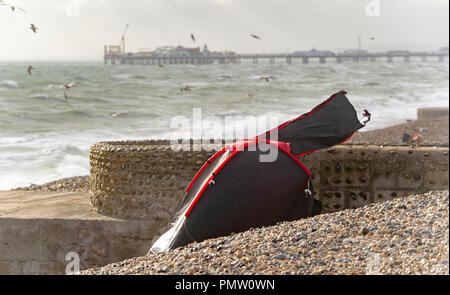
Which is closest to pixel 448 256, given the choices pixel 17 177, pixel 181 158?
pixel 181 158

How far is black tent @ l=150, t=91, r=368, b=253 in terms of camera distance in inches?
186

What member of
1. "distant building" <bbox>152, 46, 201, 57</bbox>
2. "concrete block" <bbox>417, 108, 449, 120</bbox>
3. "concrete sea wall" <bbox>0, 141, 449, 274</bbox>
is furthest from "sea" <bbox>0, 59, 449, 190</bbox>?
"distant building" <bbox>152, 46, 201, 57</bbox>

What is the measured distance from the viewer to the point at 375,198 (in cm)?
→ 530

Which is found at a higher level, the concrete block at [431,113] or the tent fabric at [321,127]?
the tent fabric at [321,127]

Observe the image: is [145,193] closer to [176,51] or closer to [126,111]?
[126,111]

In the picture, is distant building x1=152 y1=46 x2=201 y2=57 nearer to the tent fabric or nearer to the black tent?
the tent fabric

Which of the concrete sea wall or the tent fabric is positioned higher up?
the tent fabric

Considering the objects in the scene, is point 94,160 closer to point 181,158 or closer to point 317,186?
point 181,158

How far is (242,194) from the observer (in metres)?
4.76

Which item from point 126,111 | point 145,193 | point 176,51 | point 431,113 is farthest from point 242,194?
point 176,51

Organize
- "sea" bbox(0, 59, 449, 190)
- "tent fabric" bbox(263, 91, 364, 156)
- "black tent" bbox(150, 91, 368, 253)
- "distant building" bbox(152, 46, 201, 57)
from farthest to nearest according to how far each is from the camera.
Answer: "distant building" bbox(152, 46, 201, 57)
"sea" bbox(0, 59, 449, 190)
"tent fabric" bbox(263, 91, 364, 156)
"black tent" bbox(150, 91, 368, 253)

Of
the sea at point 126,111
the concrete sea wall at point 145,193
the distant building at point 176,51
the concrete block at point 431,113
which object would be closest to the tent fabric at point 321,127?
the concrete sea wall at point 145,193

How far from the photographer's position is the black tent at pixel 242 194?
4.73 m

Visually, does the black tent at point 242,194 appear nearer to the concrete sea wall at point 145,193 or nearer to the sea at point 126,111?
the concrete sea wall at point 145,193
